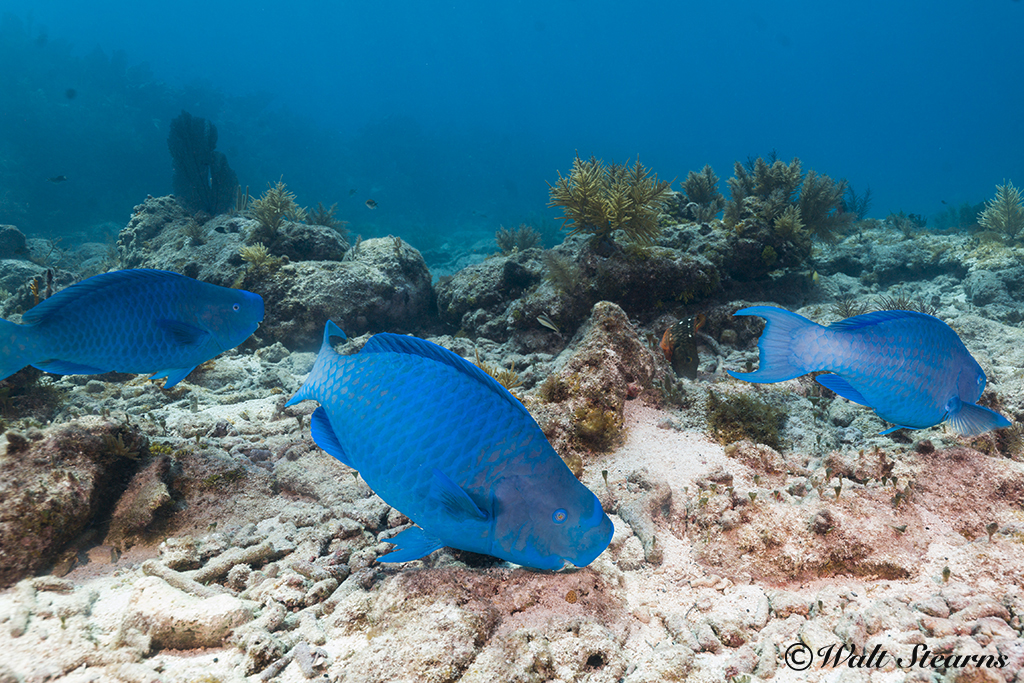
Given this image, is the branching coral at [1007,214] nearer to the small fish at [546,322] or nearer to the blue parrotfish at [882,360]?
the small fish at [546,322]

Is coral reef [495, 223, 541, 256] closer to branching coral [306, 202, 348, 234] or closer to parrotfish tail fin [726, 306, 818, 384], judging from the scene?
branching coral [306, 202, 348, 234]

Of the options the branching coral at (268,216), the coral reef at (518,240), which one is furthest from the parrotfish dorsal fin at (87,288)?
the coral reef at (518,240)

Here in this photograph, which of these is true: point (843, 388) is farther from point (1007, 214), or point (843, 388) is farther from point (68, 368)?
point (1007, 214)

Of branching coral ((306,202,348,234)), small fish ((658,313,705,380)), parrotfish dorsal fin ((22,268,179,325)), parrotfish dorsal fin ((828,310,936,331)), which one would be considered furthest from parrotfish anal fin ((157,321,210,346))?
branching coral ((306,202,348,234))

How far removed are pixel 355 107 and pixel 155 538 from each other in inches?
5043

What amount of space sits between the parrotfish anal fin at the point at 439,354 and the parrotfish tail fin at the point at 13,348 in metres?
1.77

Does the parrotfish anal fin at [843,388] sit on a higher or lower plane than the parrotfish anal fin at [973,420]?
higher

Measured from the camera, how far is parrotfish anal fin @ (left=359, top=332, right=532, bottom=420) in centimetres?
140

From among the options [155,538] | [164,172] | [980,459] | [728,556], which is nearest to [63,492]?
[155,538]

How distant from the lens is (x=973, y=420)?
209 centimetres

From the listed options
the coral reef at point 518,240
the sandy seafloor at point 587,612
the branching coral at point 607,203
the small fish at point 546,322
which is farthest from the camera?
the coral reef at point 518,240

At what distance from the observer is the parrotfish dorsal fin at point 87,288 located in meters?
1.97

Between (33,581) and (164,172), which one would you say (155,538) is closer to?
(33,581)

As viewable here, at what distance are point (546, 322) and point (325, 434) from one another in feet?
15.2
